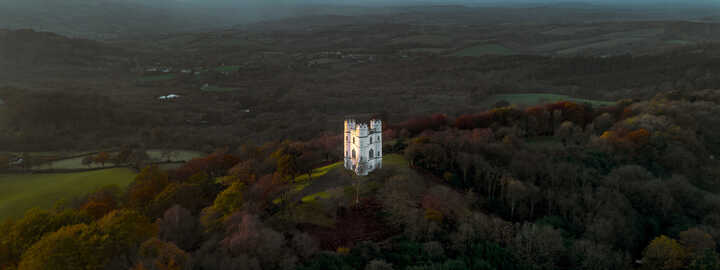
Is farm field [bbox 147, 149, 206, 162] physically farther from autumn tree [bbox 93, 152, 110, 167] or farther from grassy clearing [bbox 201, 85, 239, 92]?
grassy clearing [bbox 201, 85, 239, 92]

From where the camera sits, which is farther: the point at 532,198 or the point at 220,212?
the point at 532,198

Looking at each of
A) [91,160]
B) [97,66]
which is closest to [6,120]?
[91,160]

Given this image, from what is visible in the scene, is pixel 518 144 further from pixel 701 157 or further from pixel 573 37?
pixel 573 37

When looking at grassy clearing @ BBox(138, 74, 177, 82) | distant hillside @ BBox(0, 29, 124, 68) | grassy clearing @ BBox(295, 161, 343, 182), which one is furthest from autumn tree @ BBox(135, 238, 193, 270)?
distant hillside @ BBox(0, 29, 124, 68)

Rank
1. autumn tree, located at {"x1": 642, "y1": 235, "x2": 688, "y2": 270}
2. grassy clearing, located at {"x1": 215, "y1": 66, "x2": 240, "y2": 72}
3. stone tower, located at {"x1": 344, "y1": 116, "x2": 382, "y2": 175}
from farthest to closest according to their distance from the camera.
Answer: grassy clearing, located at {"x1": 215, "y1": 66, "x2": 240, "y2": 72}, stone tower, located at {"x1": 344, "y1": 116, "x2": 382, "y2": 175}, autumn tree, located at {"x1": 642, "y1": 235, "x2": 688, "y2": 270}

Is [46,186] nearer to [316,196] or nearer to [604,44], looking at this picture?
[316,196]

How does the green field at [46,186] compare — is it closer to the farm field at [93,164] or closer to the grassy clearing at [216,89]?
the farm field at [93,164]

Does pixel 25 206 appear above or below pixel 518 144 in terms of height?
below
